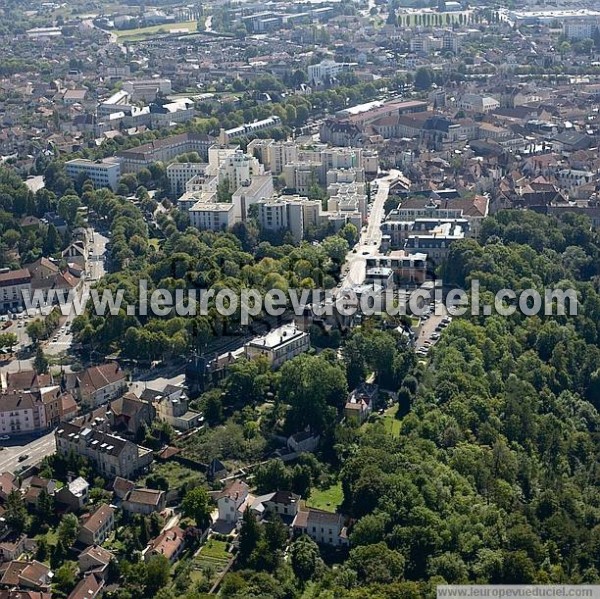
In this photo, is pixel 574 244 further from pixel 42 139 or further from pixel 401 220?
pixel 42 139

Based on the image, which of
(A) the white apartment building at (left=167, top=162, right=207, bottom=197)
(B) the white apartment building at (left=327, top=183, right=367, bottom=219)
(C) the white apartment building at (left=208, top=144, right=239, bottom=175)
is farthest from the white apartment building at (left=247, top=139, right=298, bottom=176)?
(B) the white apartment building at (left=327, top=183, right=367, bottom=219)

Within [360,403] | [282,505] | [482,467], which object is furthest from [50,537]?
[482,467]

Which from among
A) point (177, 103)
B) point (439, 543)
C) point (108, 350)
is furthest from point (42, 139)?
point (439, 543)

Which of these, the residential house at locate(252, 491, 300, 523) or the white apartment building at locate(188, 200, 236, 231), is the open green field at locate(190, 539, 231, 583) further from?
the white apartment building at locate(188, 200, 236, 231)

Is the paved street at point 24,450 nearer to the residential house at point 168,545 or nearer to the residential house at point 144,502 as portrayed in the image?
the residential house at point 144,502

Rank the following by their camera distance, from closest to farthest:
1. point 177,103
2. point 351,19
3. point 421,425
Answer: point 421,425, point 177,103, point 351,19

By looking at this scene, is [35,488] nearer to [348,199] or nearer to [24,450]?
[24,450]
